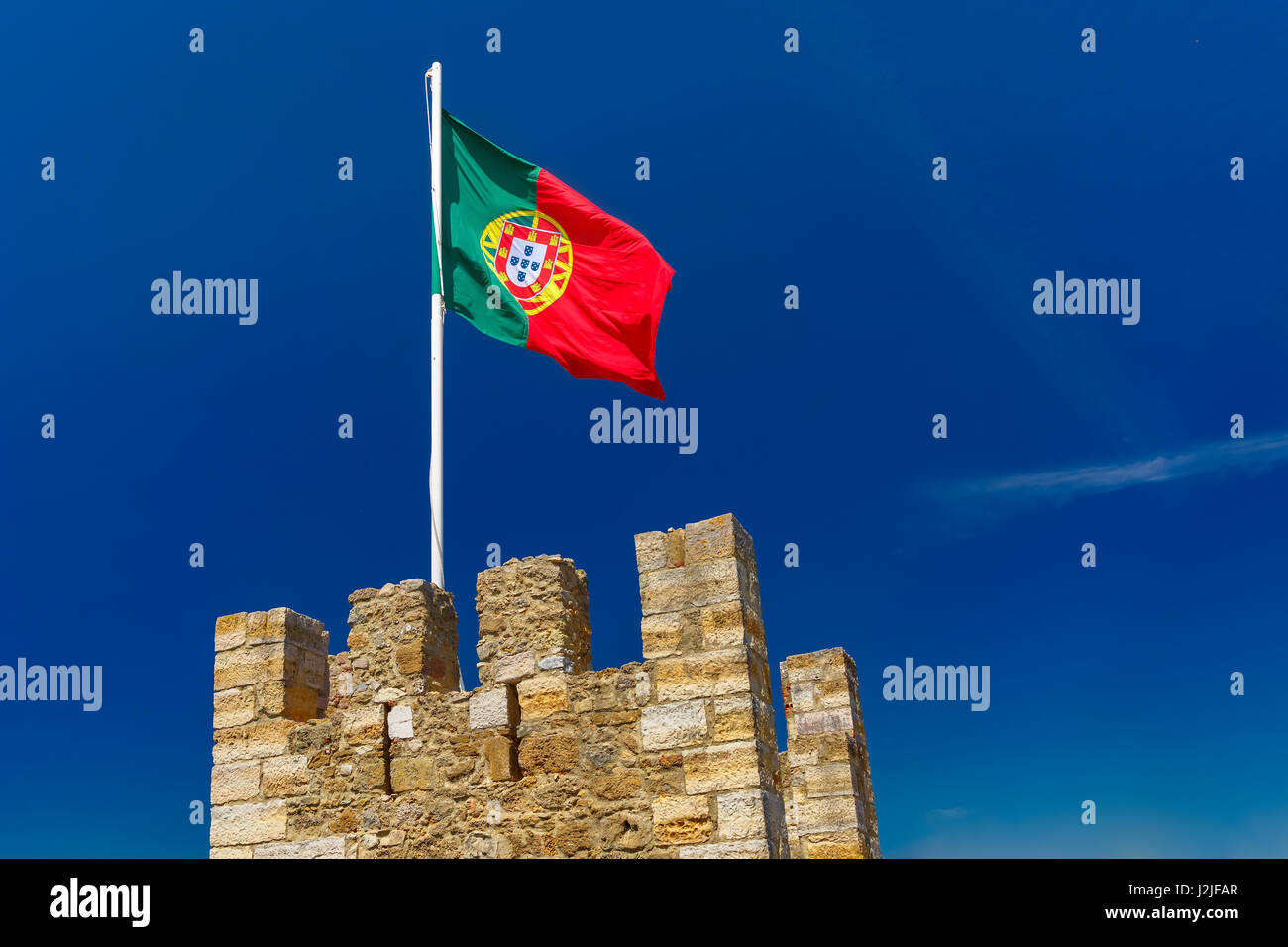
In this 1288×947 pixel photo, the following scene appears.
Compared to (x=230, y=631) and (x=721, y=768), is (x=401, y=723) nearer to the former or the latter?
(x=230, y=631)

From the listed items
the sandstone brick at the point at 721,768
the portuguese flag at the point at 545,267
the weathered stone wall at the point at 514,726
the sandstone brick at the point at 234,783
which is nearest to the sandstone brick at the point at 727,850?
the weathered stone wall at the point at 514,726

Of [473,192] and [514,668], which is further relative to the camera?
[473,192]

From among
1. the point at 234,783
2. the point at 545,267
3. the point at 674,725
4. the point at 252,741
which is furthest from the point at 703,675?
the point at 545,267

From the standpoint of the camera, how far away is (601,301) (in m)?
10.6

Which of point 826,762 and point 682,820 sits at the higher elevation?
point 826,762

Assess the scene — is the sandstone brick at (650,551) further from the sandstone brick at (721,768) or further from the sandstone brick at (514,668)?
the sandstone brick at (721,768)

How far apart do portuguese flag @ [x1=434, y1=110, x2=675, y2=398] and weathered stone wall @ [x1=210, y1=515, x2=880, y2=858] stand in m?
3.46

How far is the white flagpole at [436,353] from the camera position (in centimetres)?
871

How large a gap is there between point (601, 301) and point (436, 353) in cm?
177

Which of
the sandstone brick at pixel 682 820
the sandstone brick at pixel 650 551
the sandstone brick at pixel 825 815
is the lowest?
the sandstone brick at pixel 825 815

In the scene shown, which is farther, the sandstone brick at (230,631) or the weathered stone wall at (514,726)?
the sandstone brick at (230,631)
